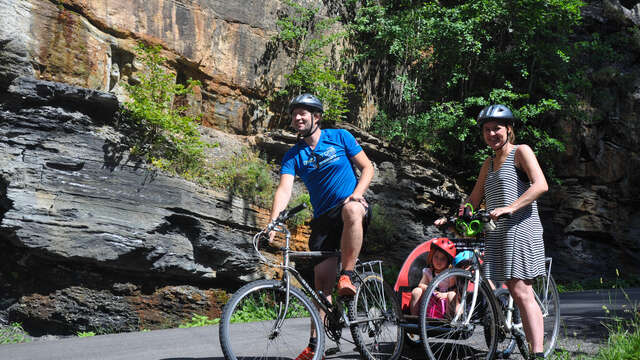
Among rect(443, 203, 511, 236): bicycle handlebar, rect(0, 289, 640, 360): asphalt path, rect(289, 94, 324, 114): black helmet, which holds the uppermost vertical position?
rect(289, 94, 324, 114): black helmet

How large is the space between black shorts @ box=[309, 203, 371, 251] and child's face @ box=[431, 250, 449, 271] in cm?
115

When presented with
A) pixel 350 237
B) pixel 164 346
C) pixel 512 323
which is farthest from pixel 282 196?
pixel 164 346

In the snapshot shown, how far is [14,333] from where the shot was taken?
720 centimetres

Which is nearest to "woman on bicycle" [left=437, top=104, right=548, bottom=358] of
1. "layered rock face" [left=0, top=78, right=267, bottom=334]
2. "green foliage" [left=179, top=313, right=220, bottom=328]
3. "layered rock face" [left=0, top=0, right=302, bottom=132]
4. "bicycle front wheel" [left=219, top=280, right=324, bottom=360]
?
"bicycle front wheel" [left=219, top=280, right=324, bottom=360]

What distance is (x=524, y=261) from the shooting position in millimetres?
3787

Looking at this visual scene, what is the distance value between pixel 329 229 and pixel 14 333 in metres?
5.82

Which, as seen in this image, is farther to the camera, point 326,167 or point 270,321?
point 326,167

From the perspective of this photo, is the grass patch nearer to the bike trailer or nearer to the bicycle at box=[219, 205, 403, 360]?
the bike trailer

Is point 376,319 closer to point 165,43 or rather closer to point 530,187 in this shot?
point 530,187

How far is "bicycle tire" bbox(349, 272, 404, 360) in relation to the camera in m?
4.07

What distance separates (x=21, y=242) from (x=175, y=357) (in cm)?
393

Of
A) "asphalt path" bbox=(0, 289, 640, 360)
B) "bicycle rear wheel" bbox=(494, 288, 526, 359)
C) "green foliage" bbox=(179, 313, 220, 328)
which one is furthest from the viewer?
"green foliage" bbox=(179, 313, 220, 328)

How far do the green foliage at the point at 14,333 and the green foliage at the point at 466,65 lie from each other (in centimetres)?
994

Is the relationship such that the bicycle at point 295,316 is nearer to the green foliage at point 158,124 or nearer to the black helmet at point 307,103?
the black helmet at point 307,103
